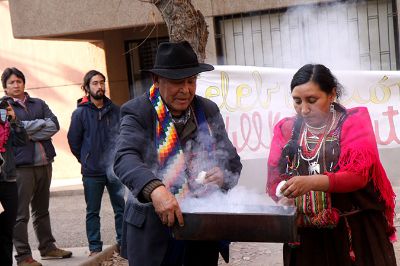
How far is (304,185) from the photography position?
9.44ft

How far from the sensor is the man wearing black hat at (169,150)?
10.0 feet

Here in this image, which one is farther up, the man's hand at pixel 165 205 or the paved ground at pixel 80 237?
the man's hand at pixel 165 205

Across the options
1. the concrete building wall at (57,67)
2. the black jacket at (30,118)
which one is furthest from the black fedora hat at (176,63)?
the concrete building wall at (57,67)

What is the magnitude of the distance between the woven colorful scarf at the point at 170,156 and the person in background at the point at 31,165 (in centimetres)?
301

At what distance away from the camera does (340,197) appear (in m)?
3.05

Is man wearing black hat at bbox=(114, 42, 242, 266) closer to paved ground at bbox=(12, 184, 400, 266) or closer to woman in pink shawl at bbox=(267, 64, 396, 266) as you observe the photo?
woman in pink shawl at bbox=(267, 64, 396, 266)

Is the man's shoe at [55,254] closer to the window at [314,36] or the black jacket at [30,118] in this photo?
the black jacket at [30,118]

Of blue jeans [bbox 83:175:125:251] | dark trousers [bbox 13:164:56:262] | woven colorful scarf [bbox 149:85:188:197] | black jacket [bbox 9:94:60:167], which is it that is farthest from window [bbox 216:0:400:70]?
woven colorful scarf [bbox 149:85:188:197]

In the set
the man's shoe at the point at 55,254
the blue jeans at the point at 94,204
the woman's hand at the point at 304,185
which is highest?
the woman's hand at the point at 304,185

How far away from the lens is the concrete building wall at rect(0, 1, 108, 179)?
38.5 feet

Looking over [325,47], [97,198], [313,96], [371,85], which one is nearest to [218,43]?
[325,47]

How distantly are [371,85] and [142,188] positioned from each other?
4.74 metres

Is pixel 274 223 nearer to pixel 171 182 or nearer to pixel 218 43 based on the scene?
pixel 171 182

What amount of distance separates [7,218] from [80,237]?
2869mm
